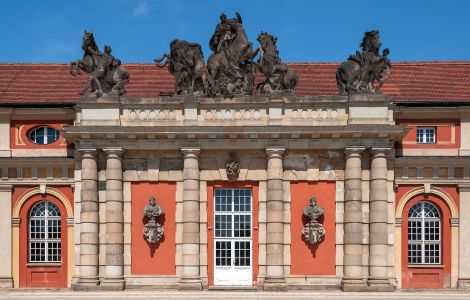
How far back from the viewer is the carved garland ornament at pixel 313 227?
101 feet

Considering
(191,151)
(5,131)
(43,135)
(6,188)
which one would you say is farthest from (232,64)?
(6,188)

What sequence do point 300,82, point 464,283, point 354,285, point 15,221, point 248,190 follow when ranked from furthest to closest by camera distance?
1. point 300,82
2. point 15,221
3. point 464,283
4. point 248,190
5. point 354,285

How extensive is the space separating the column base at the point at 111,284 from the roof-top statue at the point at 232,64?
8221 mm

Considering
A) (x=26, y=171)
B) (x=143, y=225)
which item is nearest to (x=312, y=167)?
(x=143, y=225)

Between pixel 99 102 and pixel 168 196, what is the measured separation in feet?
15.2

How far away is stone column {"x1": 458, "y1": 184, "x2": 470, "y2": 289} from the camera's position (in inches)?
1256

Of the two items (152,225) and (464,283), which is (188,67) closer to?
(152,225)

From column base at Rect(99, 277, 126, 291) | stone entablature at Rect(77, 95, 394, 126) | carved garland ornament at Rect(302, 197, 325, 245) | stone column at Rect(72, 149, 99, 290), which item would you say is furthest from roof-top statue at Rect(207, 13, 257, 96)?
column base at Rect(99, 277, 126, 291)

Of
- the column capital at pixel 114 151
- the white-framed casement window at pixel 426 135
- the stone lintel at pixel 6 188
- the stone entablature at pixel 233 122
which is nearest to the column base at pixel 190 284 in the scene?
the stone entablature at pixel 233 122

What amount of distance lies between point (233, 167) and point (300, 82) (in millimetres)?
7153

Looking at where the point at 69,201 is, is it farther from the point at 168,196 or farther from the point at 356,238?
the point at 356,238

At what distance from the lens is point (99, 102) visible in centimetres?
3086

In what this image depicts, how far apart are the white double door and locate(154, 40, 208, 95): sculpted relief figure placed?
4236mm

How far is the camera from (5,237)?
32344 mm
